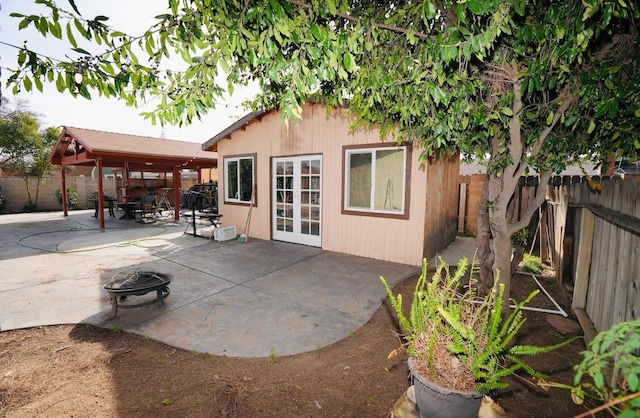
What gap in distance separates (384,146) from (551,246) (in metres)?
3.46

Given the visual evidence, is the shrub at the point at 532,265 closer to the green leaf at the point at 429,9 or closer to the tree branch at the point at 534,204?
the tree branch at the point at 534,204

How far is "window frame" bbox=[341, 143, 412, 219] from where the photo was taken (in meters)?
5.36

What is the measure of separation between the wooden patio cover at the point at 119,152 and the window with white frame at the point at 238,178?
349 centimetres

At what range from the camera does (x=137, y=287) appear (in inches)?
129

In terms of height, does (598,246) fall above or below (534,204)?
below

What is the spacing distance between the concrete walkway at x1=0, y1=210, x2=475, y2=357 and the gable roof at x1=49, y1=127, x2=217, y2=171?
11.0 feet

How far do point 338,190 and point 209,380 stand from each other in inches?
178

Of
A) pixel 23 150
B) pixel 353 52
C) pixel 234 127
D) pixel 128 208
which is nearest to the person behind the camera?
pixel 353 52

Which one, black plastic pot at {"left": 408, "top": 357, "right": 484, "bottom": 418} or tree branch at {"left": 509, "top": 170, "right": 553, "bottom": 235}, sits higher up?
tree branch at {"left": 509, "top": 170, "right": 553, "bottom": 235}

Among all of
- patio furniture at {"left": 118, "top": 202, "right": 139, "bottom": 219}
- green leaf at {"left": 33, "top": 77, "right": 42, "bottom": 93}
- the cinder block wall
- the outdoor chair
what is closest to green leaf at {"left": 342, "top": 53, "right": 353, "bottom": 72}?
green leaf at {"left": 33, "top": 77, "right": 42, "bottom": 93}

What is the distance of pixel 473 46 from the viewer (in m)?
1.47

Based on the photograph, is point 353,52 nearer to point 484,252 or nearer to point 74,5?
point 74,5

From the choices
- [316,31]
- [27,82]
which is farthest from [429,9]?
[27,82]

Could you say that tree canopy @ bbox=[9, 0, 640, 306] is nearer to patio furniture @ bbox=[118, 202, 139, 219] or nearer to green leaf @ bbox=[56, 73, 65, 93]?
green leaf @ bbox=[56, 73, 65, 93]
